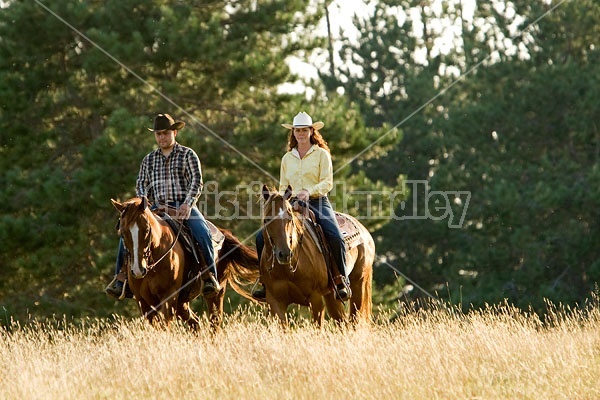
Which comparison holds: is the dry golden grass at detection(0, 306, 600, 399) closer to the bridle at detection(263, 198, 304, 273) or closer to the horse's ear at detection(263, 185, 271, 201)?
the bridle at detection(263, 198, 304, 273)

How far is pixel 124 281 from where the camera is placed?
37.6 feet

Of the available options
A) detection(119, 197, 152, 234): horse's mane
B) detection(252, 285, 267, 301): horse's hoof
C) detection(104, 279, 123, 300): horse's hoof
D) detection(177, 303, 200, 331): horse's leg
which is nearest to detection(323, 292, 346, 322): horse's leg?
detection(252, 285, 267, 301): horse's hoof

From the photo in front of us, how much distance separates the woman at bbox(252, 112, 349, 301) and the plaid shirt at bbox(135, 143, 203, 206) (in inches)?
42.7

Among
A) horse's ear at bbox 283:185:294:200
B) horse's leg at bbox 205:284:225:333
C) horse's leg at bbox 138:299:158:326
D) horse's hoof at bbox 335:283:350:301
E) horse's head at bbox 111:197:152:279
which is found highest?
horse's ear at bbox 283:185:294:200

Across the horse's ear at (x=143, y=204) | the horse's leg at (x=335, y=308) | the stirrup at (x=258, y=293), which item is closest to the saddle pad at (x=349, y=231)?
the horse's leg at (x=335, y=308)

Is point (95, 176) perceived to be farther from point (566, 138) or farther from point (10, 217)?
point (566, 138)

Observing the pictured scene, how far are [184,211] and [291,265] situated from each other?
1.57 m

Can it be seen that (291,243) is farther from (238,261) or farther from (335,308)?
(238,261)

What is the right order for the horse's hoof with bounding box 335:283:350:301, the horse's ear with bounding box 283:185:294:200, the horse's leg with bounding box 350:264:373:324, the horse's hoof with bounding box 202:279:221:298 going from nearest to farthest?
1. the horse's ear with bounding box 283:185:294:200
2. the horse's hoof with bounding box 335:283:350:301
3. the horse's hoof with bounding box 202:279:221:298
4. the horse's leg with bounding box 350:264:373:324

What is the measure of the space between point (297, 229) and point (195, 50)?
11.4 m

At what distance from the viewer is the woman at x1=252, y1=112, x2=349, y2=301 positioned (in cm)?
1142

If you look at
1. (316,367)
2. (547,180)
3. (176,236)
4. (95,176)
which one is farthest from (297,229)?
(547,180)

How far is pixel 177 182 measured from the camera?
473 inches

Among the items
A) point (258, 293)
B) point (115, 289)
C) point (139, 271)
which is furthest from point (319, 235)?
point (115, 289)
